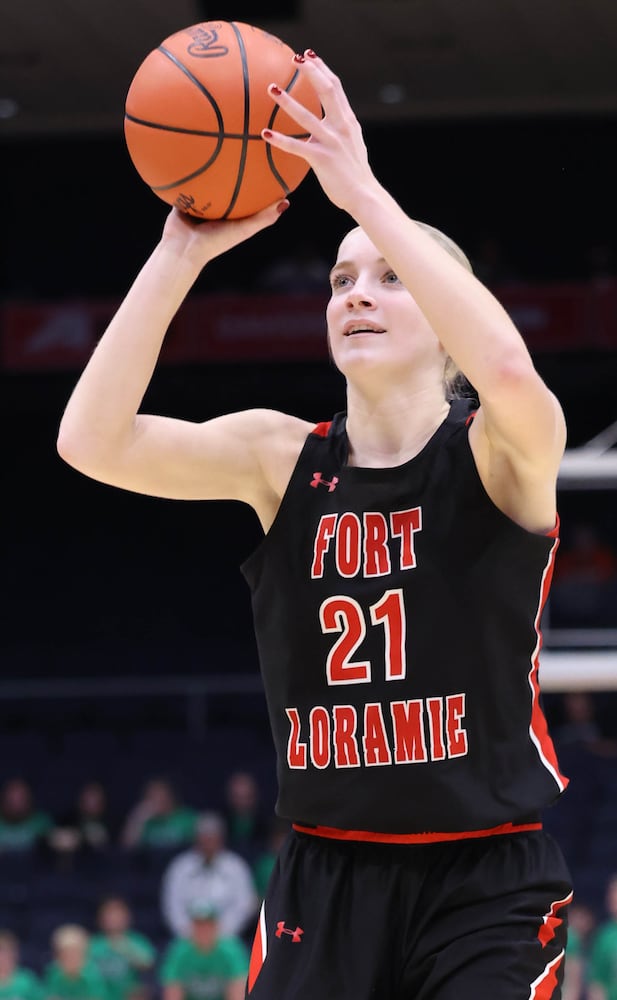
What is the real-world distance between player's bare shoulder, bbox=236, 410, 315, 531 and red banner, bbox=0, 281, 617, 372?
33.2ft

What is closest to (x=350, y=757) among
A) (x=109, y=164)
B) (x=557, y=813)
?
(x=557, y=813)

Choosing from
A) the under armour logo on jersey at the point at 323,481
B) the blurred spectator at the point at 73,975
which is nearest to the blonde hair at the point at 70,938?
the blurred spectator at the point at 73,975

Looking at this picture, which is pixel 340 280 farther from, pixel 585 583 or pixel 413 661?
pixel 585 583

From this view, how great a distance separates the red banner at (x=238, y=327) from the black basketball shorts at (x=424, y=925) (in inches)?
417

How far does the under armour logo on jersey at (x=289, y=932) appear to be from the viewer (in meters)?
2.25

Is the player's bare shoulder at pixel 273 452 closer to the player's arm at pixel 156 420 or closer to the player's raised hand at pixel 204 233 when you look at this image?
the player's arm at pixel 156 420

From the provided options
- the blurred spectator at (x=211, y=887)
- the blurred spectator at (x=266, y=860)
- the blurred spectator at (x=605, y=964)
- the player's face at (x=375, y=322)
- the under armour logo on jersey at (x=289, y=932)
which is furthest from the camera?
the blurred spectator at (x=266, y=860)

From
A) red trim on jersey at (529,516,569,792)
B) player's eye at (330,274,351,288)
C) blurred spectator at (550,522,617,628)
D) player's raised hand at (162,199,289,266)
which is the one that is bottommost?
red trim on jersey at (529,516,569,792)

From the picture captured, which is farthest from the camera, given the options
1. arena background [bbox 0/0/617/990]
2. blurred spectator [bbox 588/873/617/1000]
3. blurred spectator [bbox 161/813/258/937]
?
arena background [bbox 0/0/617/990]

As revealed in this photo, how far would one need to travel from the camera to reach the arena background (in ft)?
39.3

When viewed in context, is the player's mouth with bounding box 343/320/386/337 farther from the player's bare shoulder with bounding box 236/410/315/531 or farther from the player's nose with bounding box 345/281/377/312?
the player's bare shoulder with bounding box 236/410/315/531

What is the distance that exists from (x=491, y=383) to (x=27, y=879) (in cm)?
861

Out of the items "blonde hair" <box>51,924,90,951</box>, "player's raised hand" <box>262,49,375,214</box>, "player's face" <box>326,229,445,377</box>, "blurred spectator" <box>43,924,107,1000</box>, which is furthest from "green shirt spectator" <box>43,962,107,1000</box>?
"player's raised hand" <box>262,49,375,214</box>

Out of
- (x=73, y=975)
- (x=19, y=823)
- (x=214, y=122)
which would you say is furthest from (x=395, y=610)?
(x=19, y=823)
